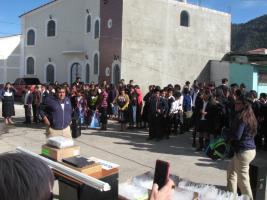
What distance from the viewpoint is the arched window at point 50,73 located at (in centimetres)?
3267

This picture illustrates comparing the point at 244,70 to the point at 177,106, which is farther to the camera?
the point at 244,70

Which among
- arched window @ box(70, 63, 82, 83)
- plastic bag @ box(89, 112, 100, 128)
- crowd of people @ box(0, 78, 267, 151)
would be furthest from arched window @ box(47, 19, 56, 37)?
plastic bag @ box(89, 112, 100, 128)

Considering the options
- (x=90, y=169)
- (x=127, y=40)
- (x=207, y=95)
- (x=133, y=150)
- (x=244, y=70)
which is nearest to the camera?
(x=90, y=169)

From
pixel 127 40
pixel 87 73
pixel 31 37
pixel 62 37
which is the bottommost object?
pixel 87 73

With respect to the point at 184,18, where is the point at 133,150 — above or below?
below

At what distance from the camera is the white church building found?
24688 mm

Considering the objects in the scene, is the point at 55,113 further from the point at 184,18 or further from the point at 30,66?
the point at 30,66

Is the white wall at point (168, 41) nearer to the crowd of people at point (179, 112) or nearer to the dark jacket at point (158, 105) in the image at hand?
the crowd of people at point (179, 112)

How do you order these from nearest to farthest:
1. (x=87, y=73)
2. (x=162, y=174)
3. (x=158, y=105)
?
1. (x=162, y=174)
2. (x=158, y=105)
3. (x=87, y=73)

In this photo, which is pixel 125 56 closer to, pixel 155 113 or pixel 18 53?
pixel 155 113

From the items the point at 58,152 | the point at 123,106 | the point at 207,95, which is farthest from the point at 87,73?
the point at 58,152

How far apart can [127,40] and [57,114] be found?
1740 cm

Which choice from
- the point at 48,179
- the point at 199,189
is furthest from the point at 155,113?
the point at 48,179

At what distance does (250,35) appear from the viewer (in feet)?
225
